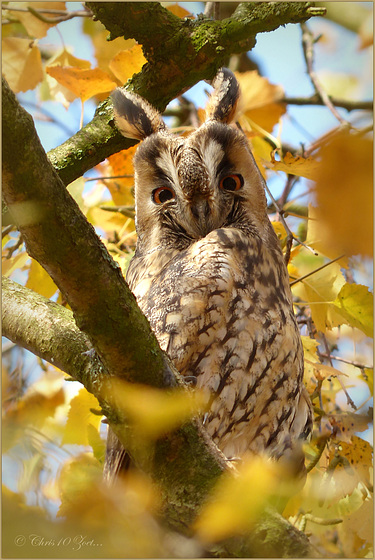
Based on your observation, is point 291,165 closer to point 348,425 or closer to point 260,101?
point 260,101

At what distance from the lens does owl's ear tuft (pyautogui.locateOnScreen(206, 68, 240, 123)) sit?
91.0 inches

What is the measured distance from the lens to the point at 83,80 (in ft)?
7.46

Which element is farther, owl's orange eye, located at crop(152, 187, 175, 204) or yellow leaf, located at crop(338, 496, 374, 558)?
owl's orange eye, located at crop(152, 187, 175, 204)

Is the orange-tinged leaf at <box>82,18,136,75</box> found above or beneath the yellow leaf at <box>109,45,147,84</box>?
above

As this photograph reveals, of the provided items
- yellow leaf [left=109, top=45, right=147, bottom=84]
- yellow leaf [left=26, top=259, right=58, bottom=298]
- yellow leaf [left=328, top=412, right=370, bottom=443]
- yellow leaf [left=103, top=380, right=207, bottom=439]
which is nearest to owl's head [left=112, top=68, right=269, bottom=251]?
yellow leaf [left=109, top=45, right=147, bottom=84]

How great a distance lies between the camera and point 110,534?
3.43 feet

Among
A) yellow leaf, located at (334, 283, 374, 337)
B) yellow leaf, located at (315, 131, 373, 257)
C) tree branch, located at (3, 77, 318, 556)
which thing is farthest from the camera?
yellow leaf, located at (334, 283, 374, 337)

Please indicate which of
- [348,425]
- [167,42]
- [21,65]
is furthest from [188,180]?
[21,65]

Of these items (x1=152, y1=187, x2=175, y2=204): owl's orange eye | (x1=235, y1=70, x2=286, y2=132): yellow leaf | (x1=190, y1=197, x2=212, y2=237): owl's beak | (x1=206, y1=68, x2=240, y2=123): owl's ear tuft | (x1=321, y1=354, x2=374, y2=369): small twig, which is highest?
(x1=235, y1=70, x2=286, y2=132): yellow leaf

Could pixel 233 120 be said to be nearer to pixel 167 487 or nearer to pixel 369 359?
pixel 369 359

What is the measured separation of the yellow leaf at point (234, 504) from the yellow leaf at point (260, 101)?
159cm

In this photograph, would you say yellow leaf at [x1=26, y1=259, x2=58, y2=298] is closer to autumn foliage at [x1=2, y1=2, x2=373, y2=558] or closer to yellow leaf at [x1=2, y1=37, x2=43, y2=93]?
autumn foliage at [x1=2, y1=2, x2=373, y2=558]

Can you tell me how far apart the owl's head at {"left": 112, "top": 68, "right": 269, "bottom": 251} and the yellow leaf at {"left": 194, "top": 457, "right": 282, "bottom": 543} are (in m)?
1.00

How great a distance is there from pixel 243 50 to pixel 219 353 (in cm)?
114
